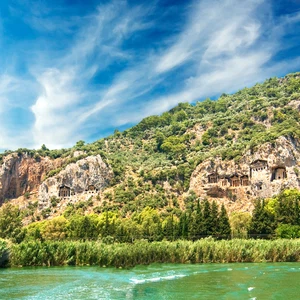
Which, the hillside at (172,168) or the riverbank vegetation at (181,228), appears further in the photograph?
the hillside at (172,168)

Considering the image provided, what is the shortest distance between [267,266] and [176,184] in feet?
205

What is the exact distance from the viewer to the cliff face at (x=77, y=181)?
10325 cm

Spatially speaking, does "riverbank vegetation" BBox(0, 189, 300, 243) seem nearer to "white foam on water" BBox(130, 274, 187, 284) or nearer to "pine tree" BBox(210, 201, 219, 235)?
"pine tree" BBox(210, 201, 219, 235)

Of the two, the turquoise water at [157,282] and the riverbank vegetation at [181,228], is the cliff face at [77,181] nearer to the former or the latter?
the riverbank vegetation at [181,228]

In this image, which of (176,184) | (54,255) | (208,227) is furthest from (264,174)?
(54,255)

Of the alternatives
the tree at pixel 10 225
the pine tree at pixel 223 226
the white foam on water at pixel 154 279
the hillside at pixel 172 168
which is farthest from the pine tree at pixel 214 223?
the tree at pixel 10 225

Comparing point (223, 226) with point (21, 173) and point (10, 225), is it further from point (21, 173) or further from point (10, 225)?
point (21, 173)

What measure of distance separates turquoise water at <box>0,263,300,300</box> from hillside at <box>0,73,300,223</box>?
50.0m

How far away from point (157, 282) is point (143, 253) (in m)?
10.9

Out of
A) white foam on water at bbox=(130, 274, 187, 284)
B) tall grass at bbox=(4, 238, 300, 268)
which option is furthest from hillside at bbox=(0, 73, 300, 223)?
white foam on water at bbox=(130, 274, 187, 284)

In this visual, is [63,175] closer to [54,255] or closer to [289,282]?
[54,255]

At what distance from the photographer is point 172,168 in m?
109

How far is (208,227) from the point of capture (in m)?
61.3

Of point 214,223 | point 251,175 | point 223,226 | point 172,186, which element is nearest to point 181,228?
point 214,223
